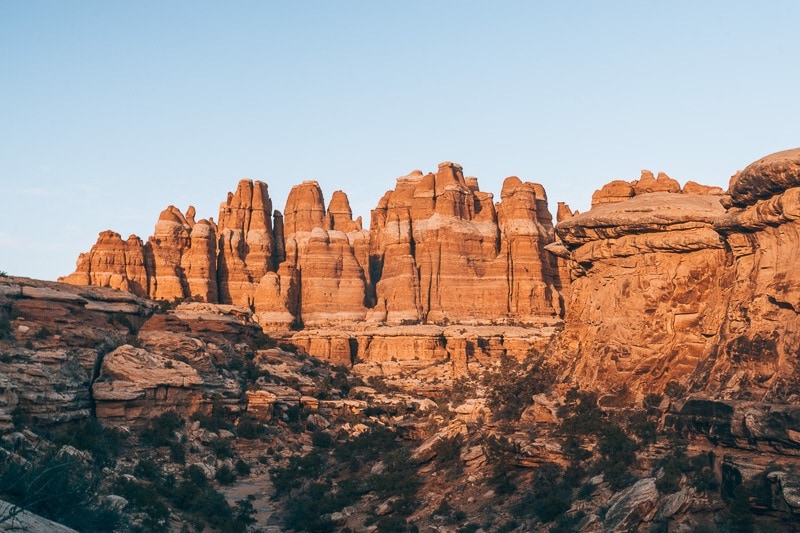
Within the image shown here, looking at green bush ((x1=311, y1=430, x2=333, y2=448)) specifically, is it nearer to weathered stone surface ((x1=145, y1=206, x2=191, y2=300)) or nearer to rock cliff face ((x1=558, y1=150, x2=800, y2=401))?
rock cliff face ((x1=558, y1=150, x2=800, y2=401))

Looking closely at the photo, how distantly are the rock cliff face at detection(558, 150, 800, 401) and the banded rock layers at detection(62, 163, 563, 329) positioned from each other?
49308 millimetres

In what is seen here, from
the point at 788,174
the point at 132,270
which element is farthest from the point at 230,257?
the point at 788,174

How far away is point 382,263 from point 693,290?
6771 cm

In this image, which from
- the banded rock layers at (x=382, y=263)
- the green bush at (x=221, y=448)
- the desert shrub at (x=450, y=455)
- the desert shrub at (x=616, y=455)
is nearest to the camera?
the desert shrub at (x=616, y=455)

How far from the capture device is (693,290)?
34656 millimetres

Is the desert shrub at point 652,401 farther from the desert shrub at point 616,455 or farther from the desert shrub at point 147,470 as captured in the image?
the desert shrub at point 147,470

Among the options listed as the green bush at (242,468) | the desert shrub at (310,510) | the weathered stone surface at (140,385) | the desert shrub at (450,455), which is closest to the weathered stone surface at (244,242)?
the weathered stone surface at (140,385)

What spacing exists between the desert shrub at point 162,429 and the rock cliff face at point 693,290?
70.4ft

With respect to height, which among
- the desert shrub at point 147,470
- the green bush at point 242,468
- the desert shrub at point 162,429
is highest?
the desert shrub at point 162,429

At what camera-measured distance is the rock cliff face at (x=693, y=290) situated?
2831 cm

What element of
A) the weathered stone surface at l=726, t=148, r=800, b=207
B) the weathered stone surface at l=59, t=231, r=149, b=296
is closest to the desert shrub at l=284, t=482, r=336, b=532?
the weathered stone surface at l=726, t=148, r=800, b=207

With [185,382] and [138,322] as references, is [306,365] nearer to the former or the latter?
[138,322]

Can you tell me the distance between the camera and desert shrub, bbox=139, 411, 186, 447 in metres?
50.9

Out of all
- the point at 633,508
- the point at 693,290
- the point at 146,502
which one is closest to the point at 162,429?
the point at 146,502
